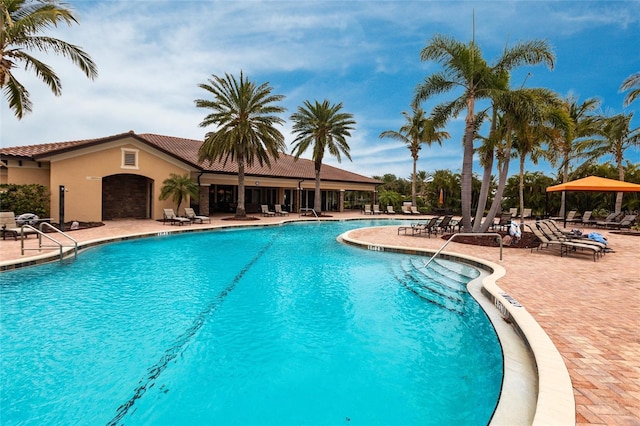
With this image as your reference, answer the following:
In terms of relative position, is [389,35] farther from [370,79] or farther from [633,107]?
[633,107]

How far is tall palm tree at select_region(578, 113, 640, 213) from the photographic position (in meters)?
21.8

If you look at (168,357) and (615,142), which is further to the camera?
(615,142)

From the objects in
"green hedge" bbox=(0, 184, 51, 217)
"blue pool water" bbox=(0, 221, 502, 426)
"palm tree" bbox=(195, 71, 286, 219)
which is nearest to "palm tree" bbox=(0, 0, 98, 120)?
"green hedge" bbox=(0, 184, 51, 217)

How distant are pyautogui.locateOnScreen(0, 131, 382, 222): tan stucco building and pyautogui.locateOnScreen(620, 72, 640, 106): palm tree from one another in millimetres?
22645

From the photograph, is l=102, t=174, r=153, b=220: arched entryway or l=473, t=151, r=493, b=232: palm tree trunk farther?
l=102, t=174, r=153, b=220: arched entryway

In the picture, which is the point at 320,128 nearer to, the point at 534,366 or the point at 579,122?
the point at 579,122

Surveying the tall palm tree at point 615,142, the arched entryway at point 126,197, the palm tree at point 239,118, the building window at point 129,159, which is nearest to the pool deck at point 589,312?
the building window at point 129,159

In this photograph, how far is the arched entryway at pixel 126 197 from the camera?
22656mm

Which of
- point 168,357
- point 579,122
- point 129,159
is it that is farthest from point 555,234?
point 129,159

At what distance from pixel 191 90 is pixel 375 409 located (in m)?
24.6

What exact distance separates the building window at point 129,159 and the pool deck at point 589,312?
9.87 meters

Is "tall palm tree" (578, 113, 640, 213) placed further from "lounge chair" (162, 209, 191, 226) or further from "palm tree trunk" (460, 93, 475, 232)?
"lounge chair" (162, 209, 191, 226)

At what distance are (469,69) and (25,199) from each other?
22.4 m

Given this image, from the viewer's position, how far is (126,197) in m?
23.5
